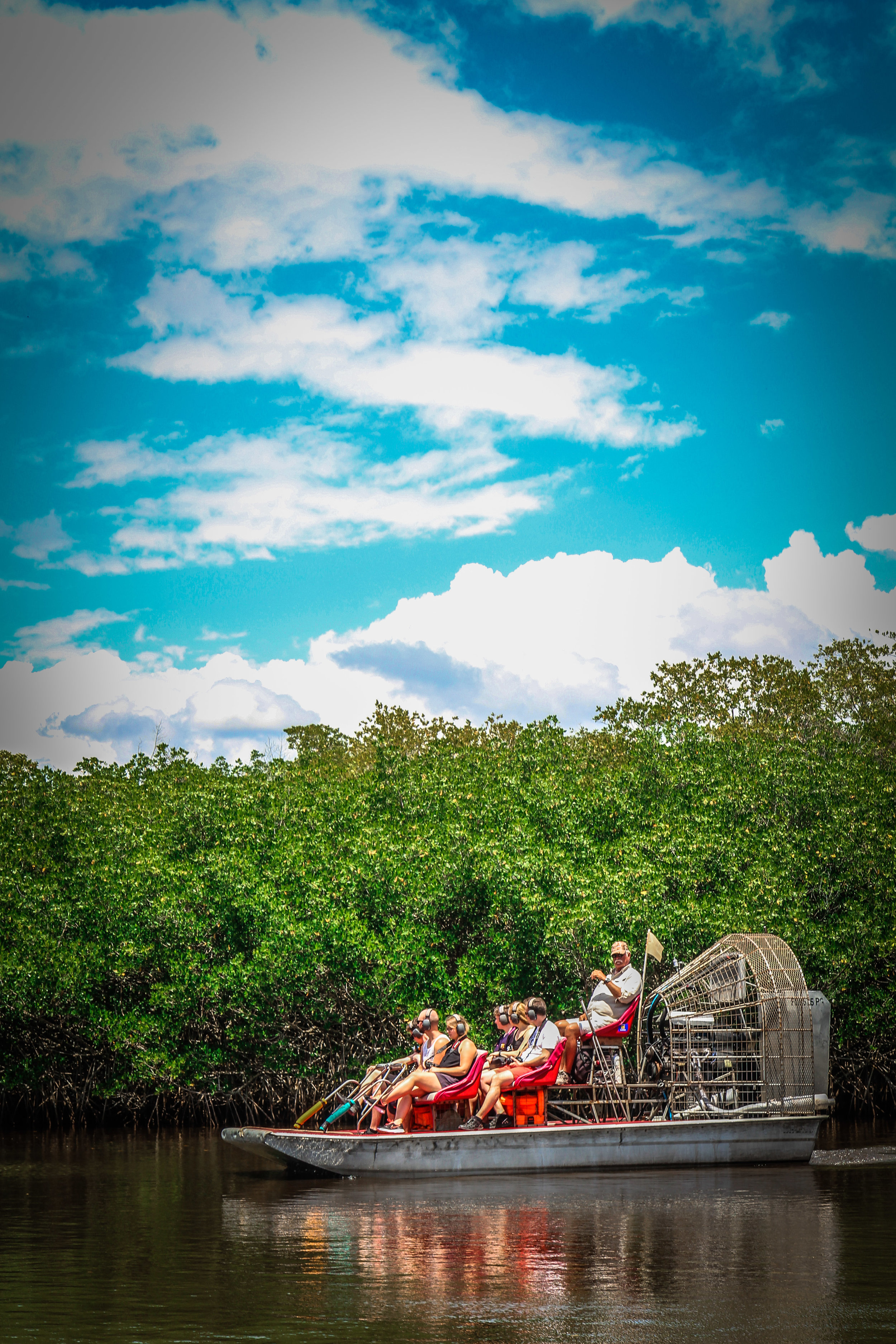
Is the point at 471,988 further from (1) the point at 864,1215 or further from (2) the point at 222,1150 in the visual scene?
(1) the point at 864,1215

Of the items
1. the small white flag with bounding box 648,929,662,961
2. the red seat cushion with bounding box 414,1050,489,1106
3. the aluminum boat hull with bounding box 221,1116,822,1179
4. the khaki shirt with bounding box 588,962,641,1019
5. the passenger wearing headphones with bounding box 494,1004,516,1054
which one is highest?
the small white flag with bounding box 648,929,662,961

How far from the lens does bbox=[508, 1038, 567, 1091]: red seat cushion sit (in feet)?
53.1

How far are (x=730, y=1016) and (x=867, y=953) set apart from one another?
4.90m

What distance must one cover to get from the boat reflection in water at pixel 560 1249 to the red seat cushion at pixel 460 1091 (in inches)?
43.7

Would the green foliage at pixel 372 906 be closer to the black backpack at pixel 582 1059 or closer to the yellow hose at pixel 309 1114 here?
the black backpack at pixel 582 1059

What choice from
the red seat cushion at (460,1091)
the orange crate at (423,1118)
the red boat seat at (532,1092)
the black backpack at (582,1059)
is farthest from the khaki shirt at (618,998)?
the orange crate at (423,1118)

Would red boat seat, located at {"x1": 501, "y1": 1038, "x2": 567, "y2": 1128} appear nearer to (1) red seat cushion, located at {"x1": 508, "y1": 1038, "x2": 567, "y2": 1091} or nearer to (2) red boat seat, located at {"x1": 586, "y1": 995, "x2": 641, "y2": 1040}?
(1) red seat cushion, located at {"x1": 508, "y1": 1038, "x2": 567, "y2": 1091}

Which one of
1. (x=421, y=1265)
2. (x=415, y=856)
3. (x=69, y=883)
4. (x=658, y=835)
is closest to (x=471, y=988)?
(x=415, y=856)

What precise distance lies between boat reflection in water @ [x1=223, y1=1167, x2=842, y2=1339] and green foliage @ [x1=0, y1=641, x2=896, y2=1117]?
6.91 m

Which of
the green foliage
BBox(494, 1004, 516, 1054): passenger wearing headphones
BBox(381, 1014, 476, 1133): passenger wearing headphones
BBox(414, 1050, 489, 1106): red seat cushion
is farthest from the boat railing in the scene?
the green foliage

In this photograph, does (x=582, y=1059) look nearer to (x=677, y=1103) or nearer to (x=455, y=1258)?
(x=677, y=1103)

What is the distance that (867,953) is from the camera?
74.9ft

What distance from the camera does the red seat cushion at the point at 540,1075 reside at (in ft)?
53.1

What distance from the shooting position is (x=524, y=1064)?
53.3 ft
